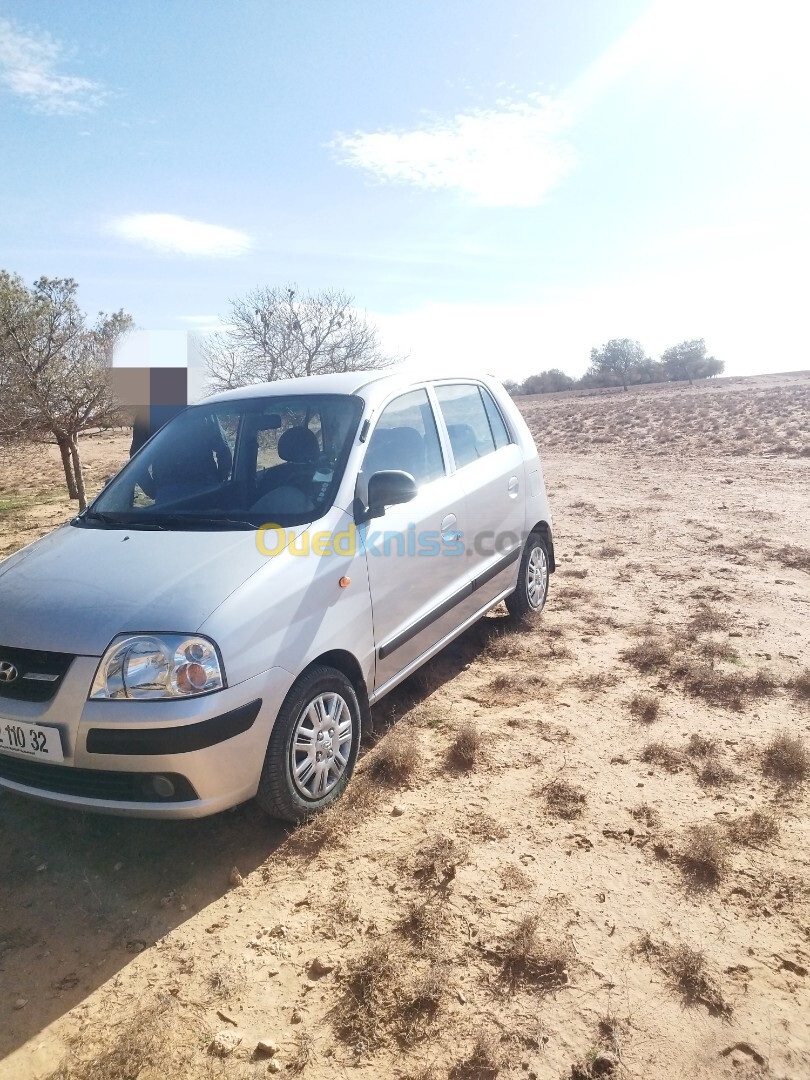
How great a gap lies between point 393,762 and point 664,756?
1357 millimetres

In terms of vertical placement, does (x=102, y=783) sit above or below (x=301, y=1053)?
above

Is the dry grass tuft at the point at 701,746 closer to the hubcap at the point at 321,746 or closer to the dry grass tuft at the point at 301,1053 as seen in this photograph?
the hubcap at the point at 321,746

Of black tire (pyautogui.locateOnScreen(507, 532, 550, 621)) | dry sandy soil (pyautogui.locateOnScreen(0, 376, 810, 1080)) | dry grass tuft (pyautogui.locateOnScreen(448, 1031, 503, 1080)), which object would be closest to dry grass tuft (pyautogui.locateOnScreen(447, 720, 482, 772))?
dry sandy soil (pyautogui.locateOnScreen(0, 376, 810, 1080))

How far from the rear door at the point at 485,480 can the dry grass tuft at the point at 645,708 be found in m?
1.10

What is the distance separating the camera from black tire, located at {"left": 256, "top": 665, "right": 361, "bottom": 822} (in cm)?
287

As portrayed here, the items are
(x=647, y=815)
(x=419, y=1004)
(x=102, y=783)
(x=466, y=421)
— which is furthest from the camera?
(x=466, y=421)

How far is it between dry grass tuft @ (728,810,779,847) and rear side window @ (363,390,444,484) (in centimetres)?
223

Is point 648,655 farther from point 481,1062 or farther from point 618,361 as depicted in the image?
point 618,361

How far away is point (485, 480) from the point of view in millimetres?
4570

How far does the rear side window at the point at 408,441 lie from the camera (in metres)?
3.71

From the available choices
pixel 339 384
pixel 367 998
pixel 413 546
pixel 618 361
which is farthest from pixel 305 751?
pixel 618 361

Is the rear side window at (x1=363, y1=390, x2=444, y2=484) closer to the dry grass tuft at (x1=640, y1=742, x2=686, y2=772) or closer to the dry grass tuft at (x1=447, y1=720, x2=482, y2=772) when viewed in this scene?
the dry grass tuft at (x1=447, y1=720, x2=482, y2=772)

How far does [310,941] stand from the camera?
2.54 m

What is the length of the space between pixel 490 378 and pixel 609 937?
3.77 m
